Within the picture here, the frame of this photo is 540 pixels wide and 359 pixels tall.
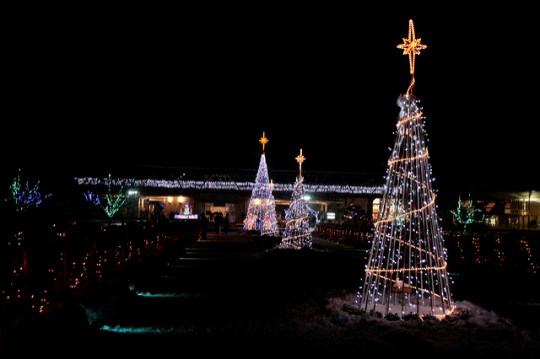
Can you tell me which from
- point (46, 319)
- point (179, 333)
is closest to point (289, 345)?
point (179, 333)

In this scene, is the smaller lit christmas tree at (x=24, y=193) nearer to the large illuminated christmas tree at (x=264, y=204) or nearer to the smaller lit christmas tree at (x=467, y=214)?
the large illuminated christmas tree at (x=264, y=204)

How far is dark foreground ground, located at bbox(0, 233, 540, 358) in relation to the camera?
6.11 metres

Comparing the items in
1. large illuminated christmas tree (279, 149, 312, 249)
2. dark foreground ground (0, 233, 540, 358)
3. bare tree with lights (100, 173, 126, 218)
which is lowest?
dark foreground ground (0, 233, 540, 358)

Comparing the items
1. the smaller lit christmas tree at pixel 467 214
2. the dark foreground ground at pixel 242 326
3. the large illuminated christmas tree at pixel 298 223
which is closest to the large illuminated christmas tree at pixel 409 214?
the dark foreground ground at pixel 242 326

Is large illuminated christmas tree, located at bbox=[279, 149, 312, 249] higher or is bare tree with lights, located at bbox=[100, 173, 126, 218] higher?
bare tree with lights, located at bbox=[100, 173, 126, 218]

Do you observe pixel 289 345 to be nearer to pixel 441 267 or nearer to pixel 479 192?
pixel 441 267

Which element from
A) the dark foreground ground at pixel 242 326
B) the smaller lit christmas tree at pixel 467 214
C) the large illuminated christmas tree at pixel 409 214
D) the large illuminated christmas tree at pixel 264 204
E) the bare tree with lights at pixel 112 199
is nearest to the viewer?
the dark foreground ground at pixel 242 326

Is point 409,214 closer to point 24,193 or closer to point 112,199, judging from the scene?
point 24,193

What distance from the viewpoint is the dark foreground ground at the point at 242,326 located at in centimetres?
611

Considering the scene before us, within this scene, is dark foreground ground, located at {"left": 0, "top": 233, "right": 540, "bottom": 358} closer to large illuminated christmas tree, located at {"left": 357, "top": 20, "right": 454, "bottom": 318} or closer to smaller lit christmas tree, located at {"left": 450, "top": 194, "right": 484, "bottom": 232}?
large illuminated christmas tree, located at {"left": 357, "top": 20, "right": 454, "bottom": 318}

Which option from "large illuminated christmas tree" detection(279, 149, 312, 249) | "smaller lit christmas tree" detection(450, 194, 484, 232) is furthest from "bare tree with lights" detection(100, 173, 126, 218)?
"large illuminated christmas tree" detection(279, 149, 312, 249)

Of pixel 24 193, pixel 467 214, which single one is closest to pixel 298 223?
pixel 24 193

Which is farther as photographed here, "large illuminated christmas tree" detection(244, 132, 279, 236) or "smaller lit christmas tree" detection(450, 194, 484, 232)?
"smaller lit christmas tree" detection(450, 194, 484, 232)

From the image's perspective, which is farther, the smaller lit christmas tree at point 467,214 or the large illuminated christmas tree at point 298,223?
the smaller lit christmas tree at point 467,214
